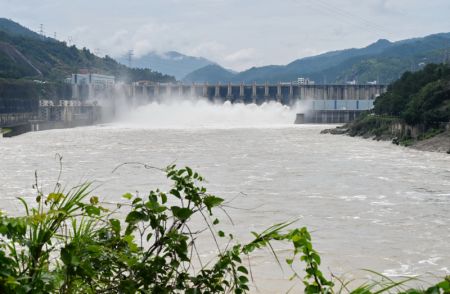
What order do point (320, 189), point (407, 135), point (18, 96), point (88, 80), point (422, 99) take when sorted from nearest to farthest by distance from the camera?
1. point (320, 189)
2. point (407, 135)
3. point (422, 99)
4. point (18, 96)
5. point (88, 80)

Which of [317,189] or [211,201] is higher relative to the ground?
Answer: [211,201]

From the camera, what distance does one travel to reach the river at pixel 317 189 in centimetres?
1744

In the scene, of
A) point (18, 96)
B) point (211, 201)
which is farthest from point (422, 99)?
point (211, 201)

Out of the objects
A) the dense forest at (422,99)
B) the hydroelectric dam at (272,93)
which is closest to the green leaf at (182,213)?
the dense forest at (422,99)

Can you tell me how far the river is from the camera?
57.2 feet

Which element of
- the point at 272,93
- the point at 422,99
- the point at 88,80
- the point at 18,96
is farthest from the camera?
the point at 88,80

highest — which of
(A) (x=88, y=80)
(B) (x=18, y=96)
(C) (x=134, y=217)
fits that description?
(A) (x=88, y=80)

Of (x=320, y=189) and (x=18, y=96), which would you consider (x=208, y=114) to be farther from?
(x=320, y=189)

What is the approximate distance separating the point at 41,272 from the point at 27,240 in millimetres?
273

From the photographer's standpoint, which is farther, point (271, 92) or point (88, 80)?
point (88, 80)

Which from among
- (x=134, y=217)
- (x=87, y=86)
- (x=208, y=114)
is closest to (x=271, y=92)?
(x=208, y=114)

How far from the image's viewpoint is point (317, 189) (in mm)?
31422

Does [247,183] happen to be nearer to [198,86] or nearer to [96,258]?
[96,258]

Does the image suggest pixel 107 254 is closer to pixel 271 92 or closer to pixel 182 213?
pixel 182 213
